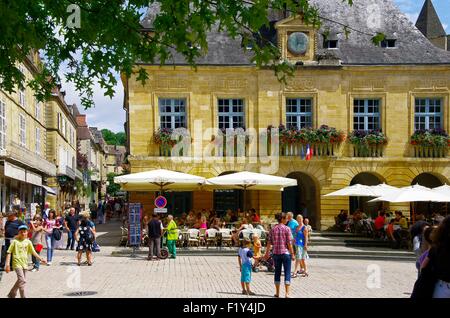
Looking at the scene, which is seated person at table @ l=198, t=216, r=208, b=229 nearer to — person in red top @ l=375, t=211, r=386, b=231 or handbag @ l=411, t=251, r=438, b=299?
person in red top @ l=375, t=211, r=386, b=231

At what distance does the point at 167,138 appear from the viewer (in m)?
26.9

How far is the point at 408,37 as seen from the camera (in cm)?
3008

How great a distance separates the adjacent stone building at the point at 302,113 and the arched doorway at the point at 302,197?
46.8 inches

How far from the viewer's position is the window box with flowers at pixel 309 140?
27.5 m

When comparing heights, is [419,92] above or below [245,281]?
above

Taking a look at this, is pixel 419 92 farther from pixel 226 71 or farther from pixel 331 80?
pixel 226 71

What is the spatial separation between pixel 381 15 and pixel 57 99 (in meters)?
25.3

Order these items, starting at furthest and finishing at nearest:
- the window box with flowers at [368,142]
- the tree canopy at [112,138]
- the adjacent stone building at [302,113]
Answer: the tree canopy at [112,138] → the window box with flowers at [368,142] → the adjacent stone building at [302,113]

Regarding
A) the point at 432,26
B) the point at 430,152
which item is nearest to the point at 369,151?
the point at 430,152

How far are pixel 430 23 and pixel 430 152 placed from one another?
42.8 ft

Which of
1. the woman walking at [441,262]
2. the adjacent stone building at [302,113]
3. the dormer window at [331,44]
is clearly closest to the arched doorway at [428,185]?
the adjacent stone building at [302,113]

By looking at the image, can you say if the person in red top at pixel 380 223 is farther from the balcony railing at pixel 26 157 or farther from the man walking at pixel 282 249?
the balcony railing at pixel 26 157
